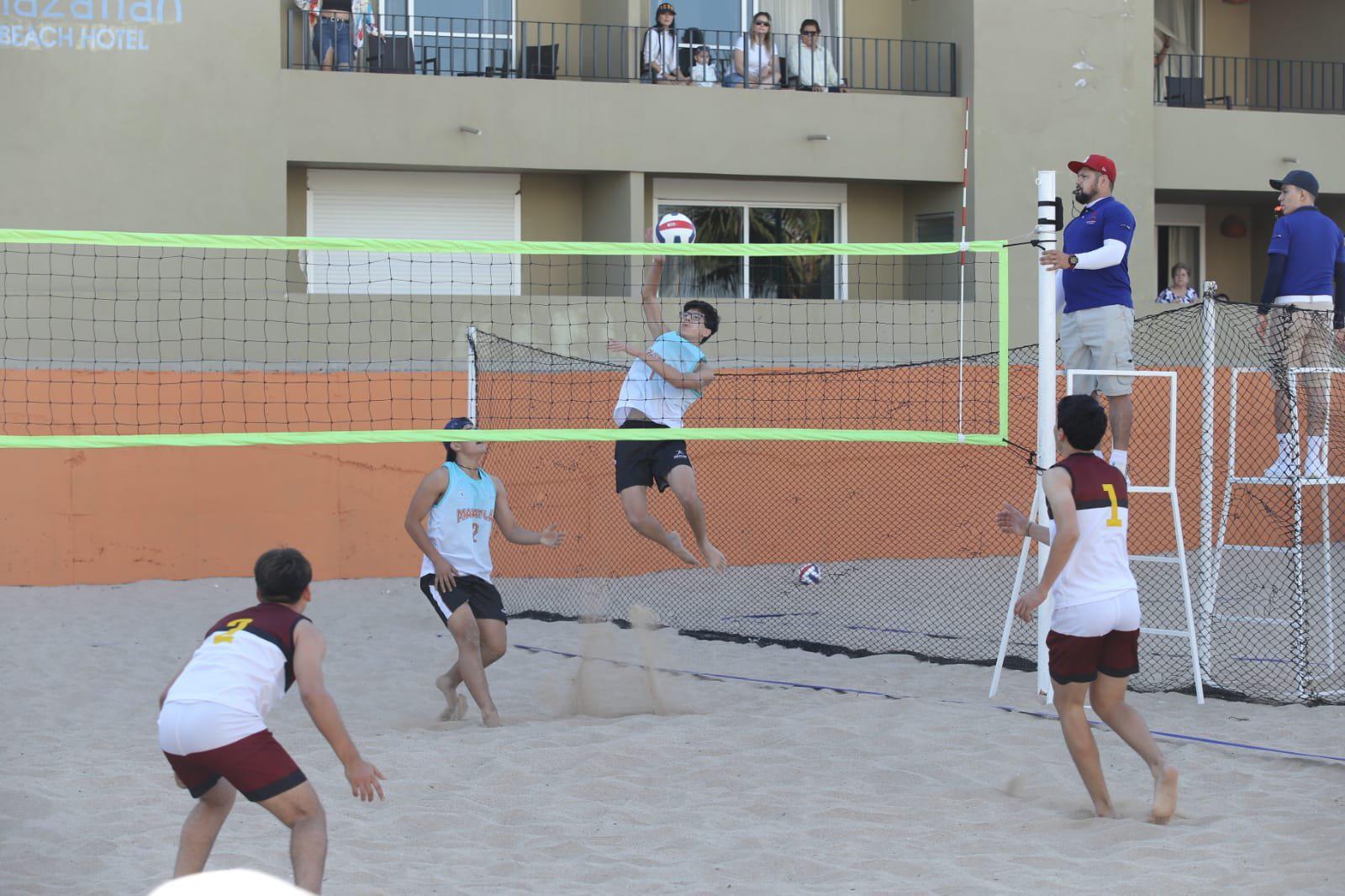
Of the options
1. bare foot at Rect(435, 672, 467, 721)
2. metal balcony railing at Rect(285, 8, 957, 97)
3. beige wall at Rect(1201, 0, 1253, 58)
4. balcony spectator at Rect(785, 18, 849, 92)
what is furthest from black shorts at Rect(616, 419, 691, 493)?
beige wall at Rect(1201, 0, 1253, 58)

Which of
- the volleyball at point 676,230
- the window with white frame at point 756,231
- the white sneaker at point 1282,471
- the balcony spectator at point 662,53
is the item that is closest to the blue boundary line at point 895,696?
the white sneaker at point 1282,471

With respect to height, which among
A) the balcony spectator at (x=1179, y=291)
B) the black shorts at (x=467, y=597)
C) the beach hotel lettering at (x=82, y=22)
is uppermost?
the beach hotel lettering at (x=82, y=22)

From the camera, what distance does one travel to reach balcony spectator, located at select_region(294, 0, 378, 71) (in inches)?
548

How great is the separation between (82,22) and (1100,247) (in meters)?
9.63

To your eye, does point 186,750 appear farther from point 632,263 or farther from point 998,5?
point 998,5

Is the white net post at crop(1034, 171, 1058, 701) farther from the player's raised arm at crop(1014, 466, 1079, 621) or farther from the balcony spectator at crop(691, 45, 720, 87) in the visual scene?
the balcony spectator at crop(691, 45, 720, 87)

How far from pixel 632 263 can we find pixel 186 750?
10.8 m

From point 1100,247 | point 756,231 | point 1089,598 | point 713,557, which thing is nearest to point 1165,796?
point 1089,598

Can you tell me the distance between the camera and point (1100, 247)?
287 inches

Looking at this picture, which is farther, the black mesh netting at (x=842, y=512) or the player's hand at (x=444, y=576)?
the black mesh netting at (x=842, y=512)

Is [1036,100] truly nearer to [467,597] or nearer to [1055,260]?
[1055,260]

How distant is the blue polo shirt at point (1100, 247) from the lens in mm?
7180

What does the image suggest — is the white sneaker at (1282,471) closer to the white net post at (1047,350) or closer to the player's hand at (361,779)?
the white net post at (1047,350)

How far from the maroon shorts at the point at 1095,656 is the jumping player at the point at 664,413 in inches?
113
